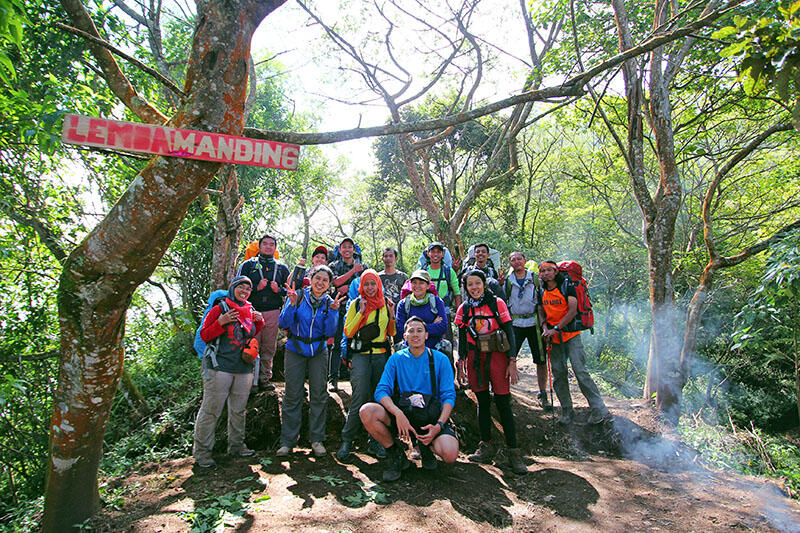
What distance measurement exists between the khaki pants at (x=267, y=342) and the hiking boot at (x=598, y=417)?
4.52m

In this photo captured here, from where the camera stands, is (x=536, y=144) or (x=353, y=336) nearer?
(x=353, y=336)

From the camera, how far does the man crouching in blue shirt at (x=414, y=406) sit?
13.8 ft

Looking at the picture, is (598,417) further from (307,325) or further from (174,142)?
(174,142)

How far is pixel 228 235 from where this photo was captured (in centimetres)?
638

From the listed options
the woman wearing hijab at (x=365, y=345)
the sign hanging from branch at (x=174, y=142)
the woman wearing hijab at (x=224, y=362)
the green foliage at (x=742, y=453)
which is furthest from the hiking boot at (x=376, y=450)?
the green foliage at (x=742, y=453)

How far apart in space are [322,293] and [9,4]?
345 cm

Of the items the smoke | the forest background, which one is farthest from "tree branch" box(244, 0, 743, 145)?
the smoke

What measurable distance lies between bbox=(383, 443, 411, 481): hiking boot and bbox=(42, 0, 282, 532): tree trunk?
2.50 metres

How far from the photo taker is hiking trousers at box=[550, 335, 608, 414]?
5.75 metres

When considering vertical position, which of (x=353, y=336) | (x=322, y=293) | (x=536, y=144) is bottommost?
(x=353, y=336)

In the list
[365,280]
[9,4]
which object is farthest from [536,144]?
[9,4]

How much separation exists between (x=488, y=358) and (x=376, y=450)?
1.64 metres

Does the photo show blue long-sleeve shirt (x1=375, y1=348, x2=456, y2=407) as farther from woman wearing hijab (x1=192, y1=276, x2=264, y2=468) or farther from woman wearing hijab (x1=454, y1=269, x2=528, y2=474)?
woman wearing hijab (x1=192, y1=276, x2=264, y2=468)

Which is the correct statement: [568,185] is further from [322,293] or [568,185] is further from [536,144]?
[322,293]
